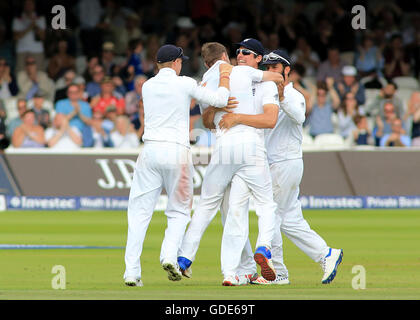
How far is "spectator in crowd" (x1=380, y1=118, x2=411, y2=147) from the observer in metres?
19.5

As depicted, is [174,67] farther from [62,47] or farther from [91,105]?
[62,47]

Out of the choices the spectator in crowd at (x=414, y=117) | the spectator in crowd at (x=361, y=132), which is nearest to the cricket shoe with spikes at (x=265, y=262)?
the spectator in crowd at (x=361, y=132)

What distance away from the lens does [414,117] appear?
808 inches

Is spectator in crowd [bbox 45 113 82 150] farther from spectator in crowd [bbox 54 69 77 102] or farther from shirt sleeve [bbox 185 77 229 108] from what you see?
shirt sleeve [bbox 185 77 229 108]

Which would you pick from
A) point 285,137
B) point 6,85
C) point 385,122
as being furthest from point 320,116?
point 285,137

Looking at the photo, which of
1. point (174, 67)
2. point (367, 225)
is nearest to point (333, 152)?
point (367, 225)

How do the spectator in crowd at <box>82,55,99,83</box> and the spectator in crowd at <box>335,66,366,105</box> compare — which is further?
the spectator in crowd at <box>82,55,99,83</box>

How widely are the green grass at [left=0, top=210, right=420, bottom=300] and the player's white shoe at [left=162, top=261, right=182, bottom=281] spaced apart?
0.11 meters

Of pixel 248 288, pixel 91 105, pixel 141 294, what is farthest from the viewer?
pixel 91 105

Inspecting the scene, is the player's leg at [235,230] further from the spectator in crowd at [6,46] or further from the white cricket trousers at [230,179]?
the spectator in crowd at [6,46]

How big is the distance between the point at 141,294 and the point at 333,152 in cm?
A: 1005

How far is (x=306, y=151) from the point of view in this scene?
18.0 meters

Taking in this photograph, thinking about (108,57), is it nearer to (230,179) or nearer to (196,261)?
(196,261)

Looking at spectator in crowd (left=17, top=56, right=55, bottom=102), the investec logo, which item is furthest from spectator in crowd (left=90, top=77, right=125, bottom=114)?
the investec logo
